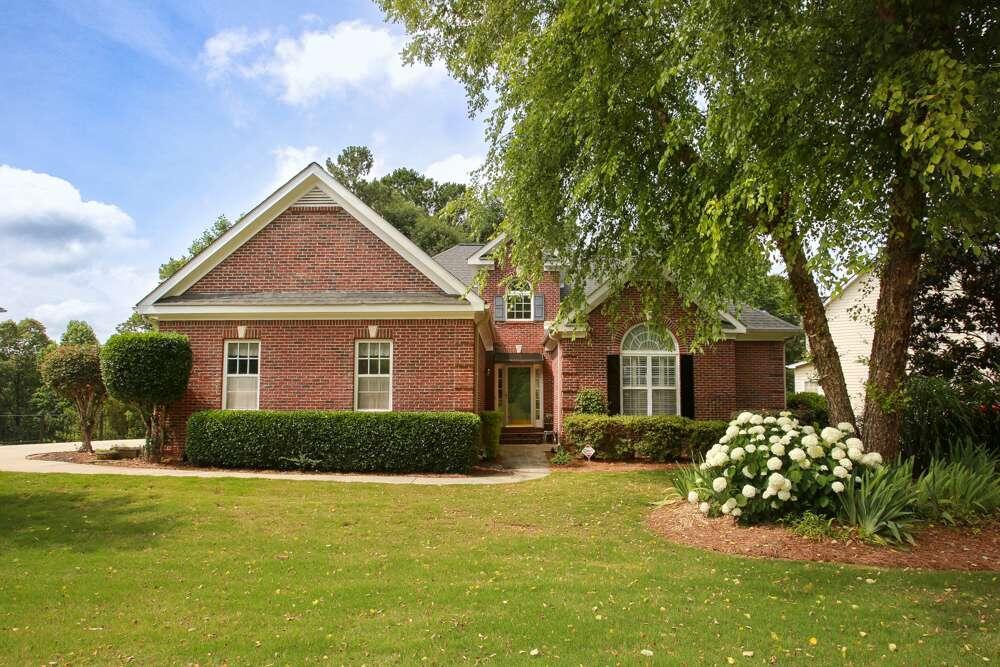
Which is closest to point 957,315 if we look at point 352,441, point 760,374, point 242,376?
point 760,374

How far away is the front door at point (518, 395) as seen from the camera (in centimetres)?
2287

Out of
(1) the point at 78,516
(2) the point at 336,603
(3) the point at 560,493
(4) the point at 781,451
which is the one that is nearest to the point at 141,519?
(1) the point at 78,516

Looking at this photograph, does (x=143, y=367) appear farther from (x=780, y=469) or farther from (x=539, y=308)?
(x=539, y=308)

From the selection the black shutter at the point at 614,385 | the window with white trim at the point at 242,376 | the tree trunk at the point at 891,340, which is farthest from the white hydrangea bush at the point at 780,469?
the window with white trim at the point at 242,376

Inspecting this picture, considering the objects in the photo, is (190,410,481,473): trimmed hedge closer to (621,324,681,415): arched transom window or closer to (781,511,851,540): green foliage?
(621,324,681,415): arched transom window

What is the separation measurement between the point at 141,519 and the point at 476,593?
5264 millimetres

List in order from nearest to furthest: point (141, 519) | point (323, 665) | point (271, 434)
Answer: point (323, 665) → point (141, 519) → point (271, 434)

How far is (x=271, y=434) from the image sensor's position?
1340 cm

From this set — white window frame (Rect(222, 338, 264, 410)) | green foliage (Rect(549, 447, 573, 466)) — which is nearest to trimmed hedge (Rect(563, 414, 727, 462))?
green foliage (Rect(549, 447, 573, 466))

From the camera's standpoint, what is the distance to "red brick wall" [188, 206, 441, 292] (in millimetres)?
14992

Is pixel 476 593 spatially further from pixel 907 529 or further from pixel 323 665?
pixel 907 529

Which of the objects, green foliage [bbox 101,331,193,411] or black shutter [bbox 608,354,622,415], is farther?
black shutter [bbox 608,354,622,415]

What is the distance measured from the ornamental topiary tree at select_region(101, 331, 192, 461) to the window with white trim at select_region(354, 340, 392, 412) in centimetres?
367

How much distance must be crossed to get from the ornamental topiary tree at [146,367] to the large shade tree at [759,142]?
314 inches
